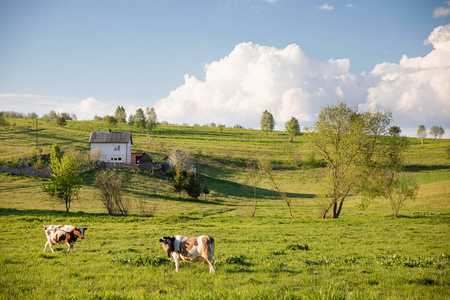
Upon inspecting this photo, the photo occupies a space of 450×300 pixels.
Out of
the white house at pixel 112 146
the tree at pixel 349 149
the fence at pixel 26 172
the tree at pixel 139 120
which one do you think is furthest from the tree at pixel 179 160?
the tree at pixel 139 120

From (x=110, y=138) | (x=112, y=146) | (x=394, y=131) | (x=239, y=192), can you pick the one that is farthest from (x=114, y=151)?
(x=394, y=131)

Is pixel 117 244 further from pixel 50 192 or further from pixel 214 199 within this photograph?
pixel 214 199

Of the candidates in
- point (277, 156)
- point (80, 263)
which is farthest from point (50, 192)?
point (277, 156)

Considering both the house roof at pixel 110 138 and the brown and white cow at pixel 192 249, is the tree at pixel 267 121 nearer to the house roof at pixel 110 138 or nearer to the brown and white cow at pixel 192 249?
the house roof at pixel 110 138

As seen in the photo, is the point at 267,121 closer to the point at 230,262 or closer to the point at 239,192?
the point at 239,192

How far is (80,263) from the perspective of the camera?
10219mm

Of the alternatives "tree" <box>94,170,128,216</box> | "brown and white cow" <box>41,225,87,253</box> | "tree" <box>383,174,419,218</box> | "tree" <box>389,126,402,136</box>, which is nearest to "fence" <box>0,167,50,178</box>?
"tree" <box>94,170,128,216</box>

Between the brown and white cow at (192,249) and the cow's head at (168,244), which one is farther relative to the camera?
the cow's head at (168,244)

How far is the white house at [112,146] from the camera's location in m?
72.4

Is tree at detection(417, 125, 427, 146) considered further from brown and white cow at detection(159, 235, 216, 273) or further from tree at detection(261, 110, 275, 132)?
brown and white cow at detection(159, 235, 216, 273)

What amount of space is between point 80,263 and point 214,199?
145ft

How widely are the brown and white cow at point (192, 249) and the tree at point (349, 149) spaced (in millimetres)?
24869

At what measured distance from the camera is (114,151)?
73.1 metres

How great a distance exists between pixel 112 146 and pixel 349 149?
211 feet
